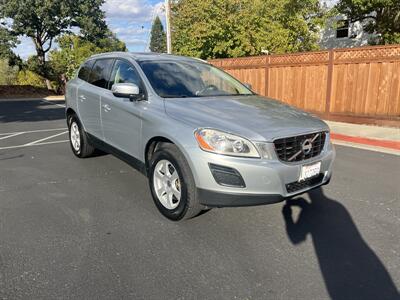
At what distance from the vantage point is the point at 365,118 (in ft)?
33.4

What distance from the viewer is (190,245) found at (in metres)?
3.29

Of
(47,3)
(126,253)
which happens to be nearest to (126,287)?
(126,253)

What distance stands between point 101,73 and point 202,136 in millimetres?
2766

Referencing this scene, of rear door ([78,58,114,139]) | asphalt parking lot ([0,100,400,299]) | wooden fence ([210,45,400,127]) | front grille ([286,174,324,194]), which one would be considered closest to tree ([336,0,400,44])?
wooden fence ([210,45,400,127])

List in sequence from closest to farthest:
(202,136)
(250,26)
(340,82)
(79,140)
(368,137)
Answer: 1. (202,136)
2. (79,140)
3. (368,137)
4. (340,82)
5. (250,26)

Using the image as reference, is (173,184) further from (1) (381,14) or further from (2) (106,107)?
(1) (381,14)

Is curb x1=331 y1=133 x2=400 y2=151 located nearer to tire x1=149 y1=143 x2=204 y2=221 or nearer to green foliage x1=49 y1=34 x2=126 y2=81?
tire x1=149 y1=143 x2=204 y2=221

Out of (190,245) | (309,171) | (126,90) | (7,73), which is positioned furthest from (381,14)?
(7,73)

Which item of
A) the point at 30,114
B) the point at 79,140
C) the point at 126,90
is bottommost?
the point at 30,114

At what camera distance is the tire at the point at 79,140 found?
596 cm

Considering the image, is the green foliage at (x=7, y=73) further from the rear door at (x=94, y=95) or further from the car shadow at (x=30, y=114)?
the rear door at (x=94, y=95)

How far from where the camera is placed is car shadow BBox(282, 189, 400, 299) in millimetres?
2662

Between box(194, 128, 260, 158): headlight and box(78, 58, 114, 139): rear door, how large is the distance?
2380 millimetres

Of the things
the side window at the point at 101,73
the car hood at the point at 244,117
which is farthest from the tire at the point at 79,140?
the car hood at the point at 244,117
